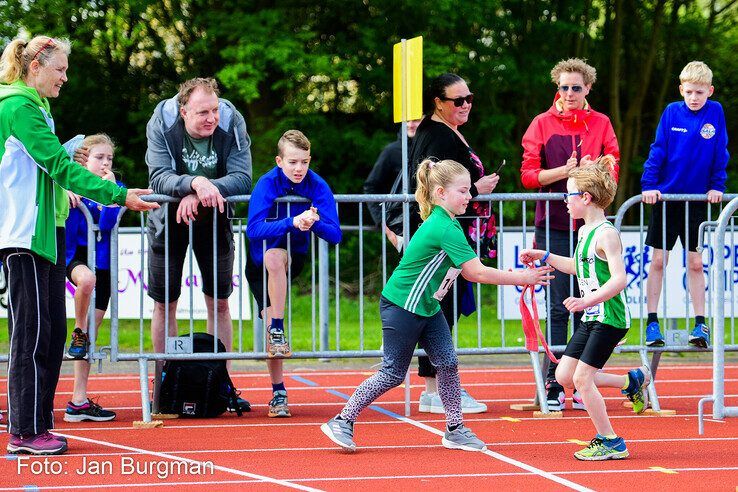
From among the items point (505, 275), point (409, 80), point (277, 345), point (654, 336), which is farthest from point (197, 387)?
point (654, 336)

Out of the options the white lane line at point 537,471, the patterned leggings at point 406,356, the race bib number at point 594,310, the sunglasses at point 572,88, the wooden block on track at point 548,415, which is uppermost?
the sunglasses at point 572,88

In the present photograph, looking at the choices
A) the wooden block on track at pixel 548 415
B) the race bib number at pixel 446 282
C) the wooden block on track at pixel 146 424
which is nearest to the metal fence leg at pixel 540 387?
the wooden block on track at pixel 548 415

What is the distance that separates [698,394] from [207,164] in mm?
4510

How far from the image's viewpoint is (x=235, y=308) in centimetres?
1279

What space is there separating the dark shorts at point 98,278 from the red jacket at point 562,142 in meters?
3.10

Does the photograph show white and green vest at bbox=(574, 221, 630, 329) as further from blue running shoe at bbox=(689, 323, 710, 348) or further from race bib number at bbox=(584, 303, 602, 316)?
blue running shoe at bbox=(689, 323, 710, 348)

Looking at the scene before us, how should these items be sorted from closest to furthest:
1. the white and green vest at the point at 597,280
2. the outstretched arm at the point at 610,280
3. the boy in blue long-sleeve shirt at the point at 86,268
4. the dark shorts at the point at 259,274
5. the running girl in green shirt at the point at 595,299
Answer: the outstretched arm at the point at 610,280 < the running girl in green shirt at the point at 595,299 < the white and green vest at the point at 597,280 < the boy in blue long-sleeve shirt at the point at 86,268 < the dark shorts at the point at 259,274

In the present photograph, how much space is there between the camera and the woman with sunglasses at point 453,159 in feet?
27.9

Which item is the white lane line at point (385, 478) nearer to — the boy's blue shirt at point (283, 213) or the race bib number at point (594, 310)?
the race bib number at point (594, 310)

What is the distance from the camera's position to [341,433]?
705cm

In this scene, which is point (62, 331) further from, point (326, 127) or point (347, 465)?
point (326, 127)

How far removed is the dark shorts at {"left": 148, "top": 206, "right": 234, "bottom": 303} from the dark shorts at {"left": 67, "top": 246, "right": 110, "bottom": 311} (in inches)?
12.0

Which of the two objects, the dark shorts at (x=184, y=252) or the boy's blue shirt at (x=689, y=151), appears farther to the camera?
the boy's blue shirt at (x=689, y=151)

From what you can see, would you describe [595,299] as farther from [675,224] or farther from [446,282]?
[675,224]
